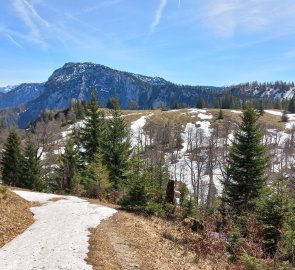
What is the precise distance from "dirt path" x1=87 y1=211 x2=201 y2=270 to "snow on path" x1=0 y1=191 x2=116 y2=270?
53 cm

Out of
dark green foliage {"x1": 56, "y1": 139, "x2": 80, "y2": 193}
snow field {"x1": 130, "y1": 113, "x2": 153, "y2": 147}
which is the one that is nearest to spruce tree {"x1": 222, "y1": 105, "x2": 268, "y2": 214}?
dark green foliage {"x1": 56, "y1": 139, "x2": 80, "y2": 193}

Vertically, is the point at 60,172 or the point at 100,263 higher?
the point at 100,263

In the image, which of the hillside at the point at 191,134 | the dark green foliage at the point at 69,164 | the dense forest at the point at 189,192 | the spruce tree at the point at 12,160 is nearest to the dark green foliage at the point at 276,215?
the dense forest at the point at 189,192

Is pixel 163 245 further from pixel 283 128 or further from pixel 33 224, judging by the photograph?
pixel 283 128

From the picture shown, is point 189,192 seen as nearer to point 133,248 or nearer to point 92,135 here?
point 92,135

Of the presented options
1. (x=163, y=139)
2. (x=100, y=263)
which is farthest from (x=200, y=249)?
(x=163, y=139)

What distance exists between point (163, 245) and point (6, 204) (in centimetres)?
965

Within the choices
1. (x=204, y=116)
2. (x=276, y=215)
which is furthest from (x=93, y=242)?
(x=204, y=116)

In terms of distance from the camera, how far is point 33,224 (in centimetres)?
1905

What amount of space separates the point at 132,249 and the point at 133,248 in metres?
0.17

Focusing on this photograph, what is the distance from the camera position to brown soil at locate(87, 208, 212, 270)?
13984mm

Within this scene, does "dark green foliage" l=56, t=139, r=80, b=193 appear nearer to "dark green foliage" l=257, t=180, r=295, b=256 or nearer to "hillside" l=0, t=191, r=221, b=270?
"hillside" l=0, t=191, r=221, b=270

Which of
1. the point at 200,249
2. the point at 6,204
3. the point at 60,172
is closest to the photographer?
the point at 200,249

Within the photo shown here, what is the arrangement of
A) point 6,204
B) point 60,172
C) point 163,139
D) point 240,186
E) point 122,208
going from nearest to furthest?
point 6,204 < point 122,208 < point 240,186 < point 60,172 < point 163,139
